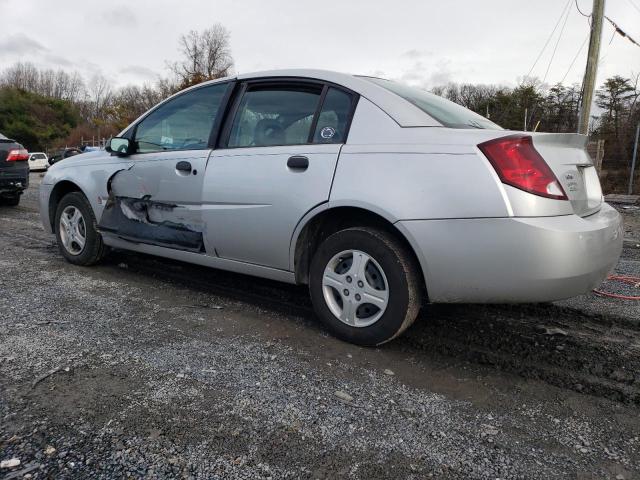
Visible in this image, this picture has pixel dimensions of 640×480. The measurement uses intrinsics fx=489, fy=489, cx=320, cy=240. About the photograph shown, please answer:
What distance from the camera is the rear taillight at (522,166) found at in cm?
239

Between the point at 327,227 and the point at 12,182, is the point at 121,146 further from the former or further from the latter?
the point at 12,182

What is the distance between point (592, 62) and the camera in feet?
35.6

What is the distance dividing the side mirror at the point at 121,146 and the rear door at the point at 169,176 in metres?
0.05

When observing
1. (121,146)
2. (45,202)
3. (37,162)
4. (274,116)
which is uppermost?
(37,162)

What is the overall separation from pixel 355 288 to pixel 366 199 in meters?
0.53

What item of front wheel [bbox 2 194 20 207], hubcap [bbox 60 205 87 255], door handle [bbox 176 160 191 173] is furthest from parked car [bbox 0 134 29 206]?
door handle [bbox 176 160 191 173]

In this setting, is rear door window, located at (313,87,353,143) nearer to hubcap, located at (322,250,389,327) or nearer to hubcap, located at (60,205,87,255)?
hubcap, located at (322,250,389,327)

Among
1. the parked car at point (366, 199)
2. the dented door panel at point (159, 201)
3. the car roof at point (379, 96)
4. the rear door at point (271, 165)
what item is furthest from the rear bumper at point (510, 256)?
the dented door panel at point (159, 201)

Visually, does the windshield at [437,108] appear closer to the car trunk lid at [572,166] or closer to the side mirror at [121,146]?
the car trunk lid at [572,166]

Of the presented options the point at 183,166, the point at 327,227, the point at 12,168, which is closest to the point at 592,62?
the point at 327,227

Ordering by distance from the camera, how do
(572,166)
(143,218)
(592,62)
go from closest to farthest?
(572,166) → (143,218) → (592,62)

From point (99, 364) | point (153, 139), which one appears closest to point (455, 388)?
point (99, 364)

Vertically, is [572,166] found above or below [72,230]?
above

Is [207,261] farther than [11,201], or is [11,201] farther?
[11,201]
